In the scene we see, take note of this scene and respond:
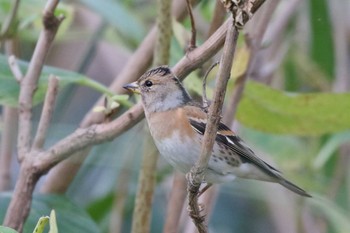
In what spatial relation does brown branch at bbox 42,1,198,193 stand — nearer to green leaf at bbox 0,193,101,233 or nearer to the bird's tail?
green leaf at bbox 0,193,101,233

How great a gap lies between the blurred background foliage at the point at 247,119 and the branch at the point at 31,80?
45 millimetres

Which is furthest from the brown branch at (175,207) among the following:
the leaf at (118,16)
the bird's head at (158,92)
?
the leaf at (118,16)

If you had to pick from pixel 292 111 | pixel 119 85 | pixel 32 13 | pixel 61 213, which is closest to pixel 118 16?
pixel 32 13

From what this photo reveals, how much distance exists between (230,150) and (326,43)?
1048mm

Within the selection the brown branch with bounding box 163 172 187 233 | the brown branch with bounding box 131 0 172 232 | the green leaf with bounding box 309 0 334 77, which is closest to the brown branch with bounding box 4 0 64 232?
the brown branch with bounding box 131 0 172 232

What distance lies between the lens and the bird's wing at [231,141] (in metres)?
1.78

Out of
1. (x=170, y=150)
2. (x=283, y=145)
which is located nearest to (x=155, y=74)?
(x=170, y=150)

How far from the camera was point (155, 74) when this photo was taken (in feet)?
5.99

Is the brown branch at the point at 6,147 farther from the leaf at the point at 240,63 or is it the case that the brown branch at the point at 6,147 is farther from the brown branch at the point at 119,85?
the leaf at the point at 240,63

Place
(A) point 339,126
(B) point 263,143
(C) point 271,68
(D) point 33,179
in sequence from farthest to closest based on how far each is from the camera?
(B) point 263,143
(C) point 271,68
(A) point 339,126
(D) point 33,179

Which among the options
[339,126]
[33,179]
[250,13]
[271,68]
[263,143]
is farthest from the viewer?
[263,143]

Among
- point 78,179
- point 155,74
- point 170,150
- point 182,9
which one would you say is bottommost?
point 78,179

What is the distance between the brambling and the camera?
1757 millimetres

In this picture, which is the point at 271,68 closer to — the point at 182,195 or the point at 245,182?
the point at 245,182
